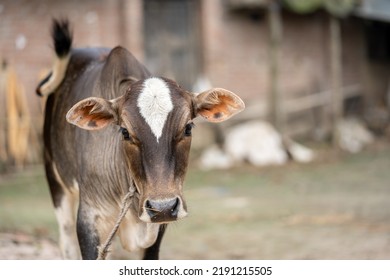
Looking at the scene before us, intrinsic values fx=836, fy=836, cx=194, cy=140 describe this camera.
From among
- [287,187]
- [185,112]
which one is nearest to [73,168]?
[185,112]

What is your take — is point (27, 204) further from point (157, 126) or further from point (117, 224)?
point (157, 126)

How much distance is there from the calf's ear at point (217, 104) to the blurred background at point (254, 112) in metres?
3.39

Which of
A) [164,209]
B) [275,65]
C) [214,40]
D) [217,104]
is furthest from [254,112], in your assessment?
[164,209]

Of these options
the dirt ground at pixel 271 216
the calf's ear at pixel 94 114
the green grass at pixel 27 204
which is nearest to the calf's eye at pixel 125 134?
the calf's ear at pixel 94 114

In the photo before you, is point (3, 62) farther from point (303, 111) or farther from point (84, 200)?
point (84, 200)

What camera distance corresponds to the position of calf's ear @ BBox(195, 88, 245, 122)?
418 cm

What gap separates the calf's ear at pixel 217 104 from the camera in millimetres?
4184

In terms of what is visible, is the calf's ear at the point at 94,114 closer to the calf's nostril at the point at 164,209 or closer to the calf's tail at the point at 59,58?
the calf's nostril at the point at 164,209

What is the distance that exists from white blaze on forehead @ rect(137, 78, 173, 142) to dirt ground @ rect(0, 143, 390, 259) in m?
2.34

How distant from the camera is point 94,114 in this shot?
13.6 ft

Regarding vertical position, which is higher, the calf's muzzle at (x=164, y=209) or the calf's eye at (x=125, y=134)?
the calf's eye at (x=125, y=134)

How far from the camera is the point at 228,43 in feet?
46.9

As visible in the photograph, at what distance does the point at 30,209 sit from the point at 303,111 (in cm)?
665

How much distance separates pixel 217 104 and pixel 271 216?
195 inches
